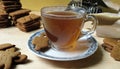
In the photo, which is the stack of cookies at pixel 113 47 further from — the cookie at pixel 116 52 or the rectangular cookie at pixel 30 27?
the rectangular cookie at pixel 30 27

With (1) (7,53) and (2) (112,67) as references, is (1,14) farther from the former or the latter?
(2) (112,67)

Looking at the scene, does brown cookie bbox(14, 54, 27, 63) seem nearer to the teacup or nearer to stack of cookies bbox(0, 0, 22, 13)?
the teacup

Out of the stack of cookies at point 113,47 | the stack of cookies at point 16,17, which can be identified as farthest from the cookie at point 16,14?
the stack of cookies at point 113,47

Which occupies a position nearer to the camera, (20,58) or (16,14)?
(20,58)

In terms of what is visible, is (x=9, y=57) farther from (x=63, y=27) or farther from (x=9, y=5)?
(x=9, y=5)

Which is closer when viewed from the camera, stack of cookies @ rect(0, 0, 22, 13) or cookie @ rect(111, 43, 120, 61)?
cookie @ rect(111, 43, 120, 61)

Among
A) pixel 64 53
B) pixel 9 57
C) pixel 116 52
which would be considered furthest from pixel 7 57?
pixel 116 52

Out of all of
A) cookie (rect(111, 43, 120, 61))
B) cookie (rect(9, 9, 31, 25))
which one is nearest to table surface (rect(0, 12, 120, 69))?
cookie (rect(111, 43, 120, 61))
